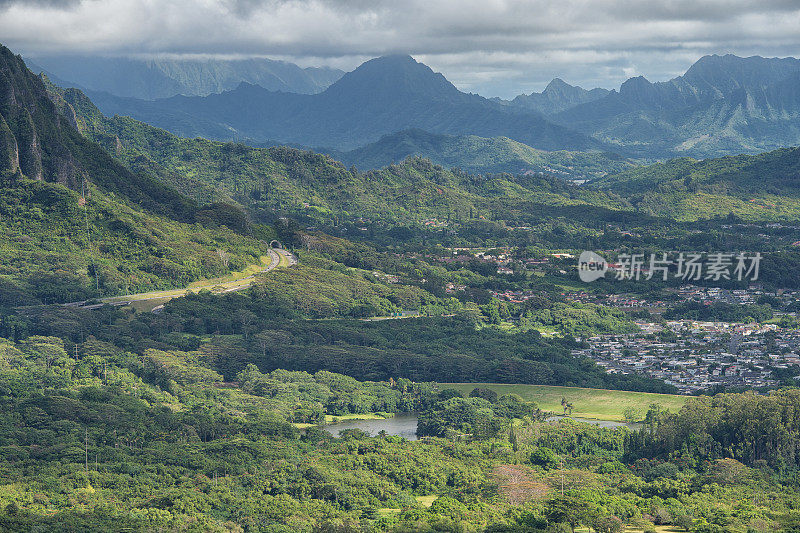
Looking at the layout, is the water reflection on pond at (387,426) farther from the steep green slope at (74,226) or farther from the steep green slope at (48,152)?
the steep green slope at (48,152)

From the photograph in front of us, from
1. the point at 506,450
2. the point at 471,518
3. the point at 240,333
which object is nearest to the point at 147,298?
the point at 240,333

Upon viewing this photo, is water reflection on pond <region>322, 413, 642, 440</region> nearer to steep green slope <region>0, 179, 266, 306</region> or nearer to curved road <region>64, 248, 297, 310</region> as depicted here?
curved road <region>64, 248, 297, 310</region>

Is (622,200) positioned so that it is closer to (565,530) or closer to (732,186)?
(732,186)

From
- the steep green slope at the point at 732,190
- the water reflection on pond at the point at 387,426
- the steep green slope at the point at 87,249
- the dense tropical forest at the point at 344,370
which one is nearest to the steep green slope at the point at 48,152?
the dense tropical forest at the point at 344,370

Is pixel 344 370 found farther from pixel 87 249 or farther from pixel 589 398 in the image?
pixel 87 249

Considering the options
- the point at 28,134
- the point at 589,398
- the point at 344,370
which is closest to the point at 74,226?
the point at 28,134

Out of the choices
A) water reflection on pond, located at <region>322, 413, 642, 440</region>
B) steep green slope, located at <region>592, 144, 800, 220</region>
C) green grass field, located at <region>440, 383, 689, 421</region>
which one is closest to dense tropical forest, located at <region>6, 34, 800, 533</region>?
green grass field, located at <region>440, 383, 689, 421</region>
